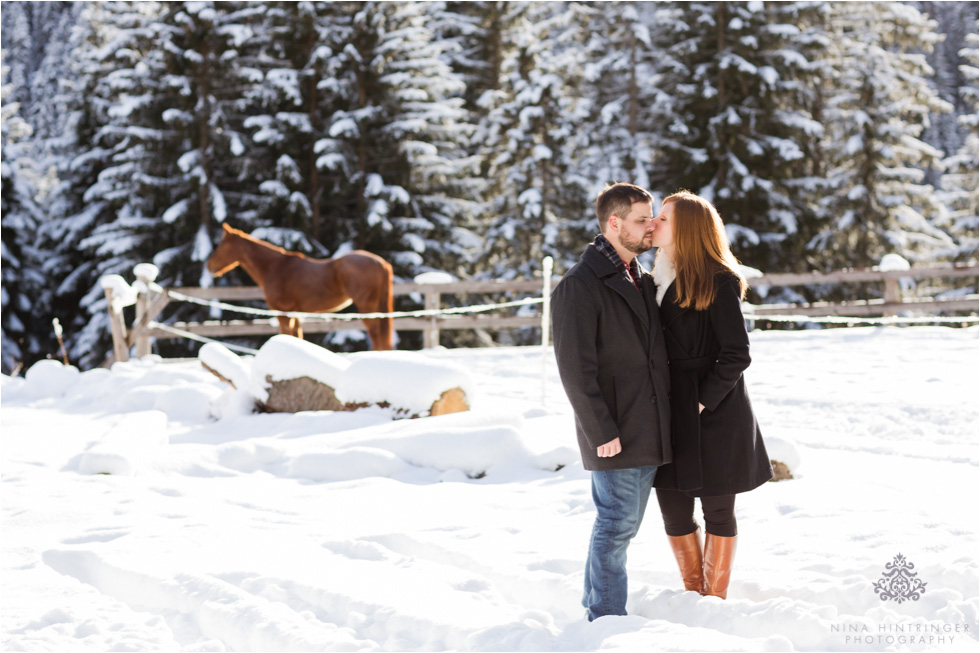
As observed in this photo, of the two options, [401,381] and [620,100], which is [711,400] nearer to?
[401,381]

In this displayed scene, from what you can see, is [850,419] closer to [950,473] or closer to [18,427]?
[950,473]

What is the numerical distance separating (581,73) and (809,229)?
7015 mm

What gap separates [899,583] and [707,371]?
1048 mm

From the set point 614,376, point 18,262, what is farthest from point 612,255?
point 18,262

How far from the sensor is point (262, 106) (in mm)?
18781

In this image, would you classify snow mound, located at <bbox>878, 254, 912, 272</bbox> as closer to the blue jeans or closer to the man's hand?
the blue jeans

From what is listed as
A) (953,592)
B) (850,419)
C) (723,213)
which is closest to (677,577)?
(953,592)

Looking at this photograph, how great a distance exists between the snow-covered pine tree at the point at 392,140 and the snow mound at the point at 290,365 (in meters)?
10.5

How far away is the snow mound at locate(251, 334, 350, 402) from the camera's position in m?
7.11

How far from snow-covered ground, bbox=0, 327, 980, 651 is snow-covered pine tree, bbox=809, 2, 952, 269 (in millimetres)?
12493

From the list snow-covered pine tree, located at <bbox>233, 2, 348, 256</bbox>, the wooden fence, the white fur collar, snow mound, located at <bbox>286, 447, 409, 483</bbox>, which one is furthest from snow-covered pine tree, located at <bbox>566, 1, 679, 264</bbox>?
the white fur collar

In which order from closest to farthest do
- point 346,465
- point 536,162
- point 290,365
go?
point 346,465, point 290,365, point 536,162

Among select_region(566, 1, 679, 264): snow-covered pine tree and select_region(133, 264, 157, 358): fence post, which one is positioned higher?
select_region(566, 1, 679, 264): snow-covered pine tree

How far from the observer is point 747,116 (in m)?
19.0
